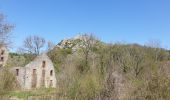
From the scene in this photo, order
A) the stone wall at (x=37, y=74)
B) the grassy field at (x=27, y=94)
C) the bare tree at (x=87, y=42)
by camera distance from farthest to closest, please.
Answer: the bare tree at (x=87, y=42) → the stone wall at (x=37, y=74) → the grassy field at (x=27, y=94)

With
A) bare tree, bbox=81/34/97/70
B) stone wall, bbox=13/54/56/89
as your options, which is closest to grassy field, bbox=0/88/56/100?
stone wall, bbox=13/54/56/89

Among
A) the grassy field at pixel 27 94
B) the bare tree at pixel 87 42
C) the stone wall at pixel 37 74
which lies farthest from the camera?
the bare tree at pixel 87 42

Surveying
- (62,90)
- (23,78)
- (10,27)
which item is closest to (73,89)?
(62,90)

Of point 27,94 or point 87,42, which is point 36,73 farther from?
point 27,94

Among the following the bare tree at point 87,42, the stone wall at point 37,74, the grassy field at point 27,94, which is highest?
the bare tree at point 87,42

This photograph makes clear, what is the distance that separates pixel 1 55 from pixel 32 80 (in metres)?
6.07

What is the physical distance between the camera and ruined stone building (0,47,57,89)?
139 feet

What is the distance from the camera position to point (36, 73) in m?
44.2

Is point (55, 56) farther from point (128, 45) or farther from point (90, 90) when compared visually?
point (90, 90)

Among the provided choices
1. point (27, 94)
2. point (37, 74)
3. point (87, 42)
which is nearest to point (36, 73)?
point (37, 74)

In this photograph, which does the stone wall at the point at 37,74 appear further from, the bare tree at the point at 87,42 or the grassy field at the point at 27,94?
the grassy field at the point at 27,94

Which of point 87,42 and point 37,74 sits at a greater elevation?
point 87,42

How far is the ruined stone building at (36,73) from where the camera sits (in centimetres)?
4238

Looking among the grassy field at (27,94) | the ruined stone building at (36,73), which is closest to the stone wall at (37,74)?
the ruined stone building at (36,73)
